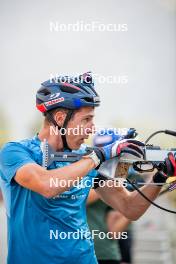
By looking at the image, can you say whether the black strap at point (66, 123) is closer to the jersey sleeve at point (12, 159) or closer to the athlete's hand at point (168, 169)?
the jersey sleeve at point (12, 159)

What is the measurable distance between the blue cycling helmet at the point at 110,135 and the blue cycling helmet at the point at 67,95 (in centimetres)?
24

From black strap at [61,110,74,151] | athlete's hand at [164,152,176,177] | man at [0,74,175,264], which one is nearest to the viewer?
man at [0,74,175,264]

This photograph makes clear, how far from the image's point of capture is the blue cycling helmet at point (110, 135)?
3824 millimetres

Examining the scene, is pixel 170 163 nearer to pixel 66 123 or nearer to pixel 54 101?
pixel 66 123

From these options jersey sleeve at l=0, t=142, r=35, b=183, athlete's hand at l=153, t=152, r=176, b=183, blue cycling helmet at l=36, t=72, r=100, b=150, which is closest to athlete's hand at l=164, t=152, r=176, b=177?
athlete's hand at l=153, t=152, r=176, b=183

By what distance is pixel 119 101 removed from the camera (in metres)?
6.75

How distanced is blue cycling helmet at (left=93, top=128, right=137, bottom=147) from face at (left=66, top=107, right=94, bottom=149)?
20 centimetres

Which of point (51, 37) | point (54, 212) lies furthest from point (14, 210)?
point (51, 37)

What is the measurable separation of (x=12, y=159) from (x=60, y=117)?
452 mm

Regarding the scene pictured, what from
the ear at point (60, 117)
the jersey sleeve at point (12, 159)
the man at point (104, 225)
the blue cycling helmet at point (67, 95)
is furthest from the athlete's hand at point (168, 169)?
the man at point (104, 225)

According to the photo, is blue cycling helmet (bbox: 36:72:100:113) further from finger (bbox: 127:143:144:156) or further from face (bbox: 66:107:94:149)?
finger (bbox: 127:143:144:156)

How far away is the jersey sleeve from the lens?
3656 millimetres

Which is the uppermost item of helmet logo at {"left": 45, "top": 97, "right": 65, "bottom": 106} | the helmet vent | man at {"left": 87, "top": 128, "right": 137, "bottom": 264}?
the helmet vent

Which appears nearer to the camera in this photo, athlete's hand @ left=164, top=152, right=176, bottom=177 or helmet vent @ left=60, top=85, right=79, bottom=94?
athlete's hand @ left=164, top=152, right=176, bottom=177
